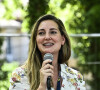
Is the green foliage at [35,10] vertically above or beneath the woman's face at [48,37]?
above

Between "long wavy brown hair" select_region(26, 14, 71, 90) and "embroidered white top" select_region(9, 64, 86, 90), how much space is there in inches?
2.4

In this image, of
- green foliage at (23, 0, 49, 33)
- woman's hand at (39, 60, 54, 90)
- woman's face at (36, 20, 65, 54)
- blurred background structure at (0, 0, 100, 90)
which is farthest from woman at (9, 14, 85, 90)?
green foliage at (23, 0, 49, 33)

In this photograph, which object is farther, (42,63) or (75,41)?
(75,41)

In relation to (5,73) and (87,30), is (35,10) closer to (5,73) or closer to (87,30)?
(5,73)

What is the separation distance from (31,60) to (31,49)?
0.12 m

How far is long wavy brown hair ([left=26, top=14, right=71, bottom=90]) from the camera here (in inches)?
113

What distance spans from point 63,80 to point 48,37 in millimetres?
475

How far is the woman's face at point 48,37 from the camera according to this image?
2.91m

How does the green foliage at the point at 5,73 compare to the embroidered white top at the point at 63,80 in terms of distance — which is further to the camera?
the green foliage at the point at 5,73

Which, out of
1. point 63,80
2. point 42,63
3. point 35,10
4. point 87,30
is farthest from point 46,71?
point 87,30

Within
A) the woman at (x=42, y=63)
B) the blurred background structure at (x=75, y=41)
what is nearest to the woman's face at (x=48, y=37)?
the woman at (x=42, y=63)

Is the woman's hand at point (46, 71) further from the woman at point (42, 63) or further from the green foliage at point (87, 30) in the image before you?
the green foliage at point (87, 30)

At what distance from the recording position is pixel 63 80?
3.01 metres

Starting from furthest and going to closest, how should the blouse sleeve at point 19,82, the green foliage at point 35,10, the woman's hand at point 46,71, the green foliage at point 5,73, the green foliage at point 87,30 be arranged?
1. the green foliage at point 35,10
2. the green foliage at point 87,30
3. the green foliage at point 5,73
4. the blouse sleeve at point 19,82
5. the woman's hand at point 46,71
